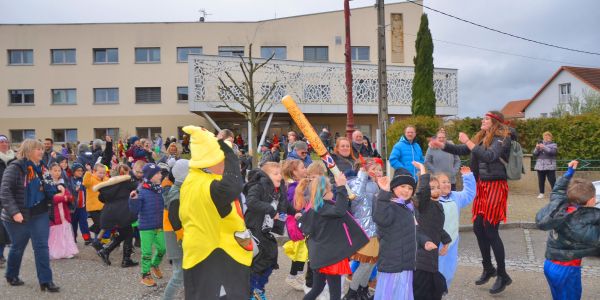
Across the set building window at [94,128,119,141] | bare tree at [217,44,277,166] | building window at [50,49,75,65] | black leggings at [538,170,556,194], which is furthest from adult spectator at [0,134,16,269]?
building window at [50,49,75,65]

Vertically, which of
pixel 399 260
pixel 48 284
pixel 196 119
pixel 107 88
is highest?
pixel 107 88

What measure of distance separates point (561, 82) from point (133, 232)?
1878 inches

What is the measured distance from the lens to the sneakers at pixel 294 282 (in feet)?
18.4

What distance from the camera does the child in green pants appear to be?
577cm

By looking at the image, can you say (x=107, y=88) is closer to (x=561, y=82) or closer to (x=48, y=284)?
(x=48, y=284)

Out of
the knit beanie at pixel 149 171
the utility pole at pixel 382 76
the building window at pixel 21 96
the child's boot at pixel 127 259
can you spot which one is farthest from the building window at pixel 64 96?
the knit beanie at pixel 149 171

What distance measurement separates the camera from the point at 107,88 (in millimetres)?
34375

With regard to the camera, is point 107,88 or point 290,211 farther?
point 107,88

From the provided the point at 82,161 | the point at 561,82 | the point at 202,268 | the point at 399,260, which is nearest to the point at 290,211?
the point at 399,260

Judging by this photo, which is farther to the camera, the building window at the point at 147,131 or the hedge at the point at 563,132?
the building window at the point at 147,131

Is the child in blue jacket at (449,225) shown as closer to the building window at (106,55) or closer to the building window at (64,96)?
the building window at (106,55)

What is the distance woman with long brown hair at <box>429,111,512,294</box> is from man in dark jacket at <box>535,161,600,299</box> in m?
0.97

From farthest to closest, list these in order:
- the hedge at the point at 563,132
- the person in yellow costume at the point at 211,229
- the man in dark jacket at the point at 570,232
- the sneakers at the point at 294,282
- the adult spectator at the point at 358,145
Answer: the hedge at the point at 563,132, the adult spectator at the point at 358,145, the sneakers at the point at 294,282, the man in dark jacket at the point at 570,232, the person in yellow costume at the point at 211,229

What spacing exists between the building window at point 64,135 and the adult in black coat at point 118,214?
100 ft
